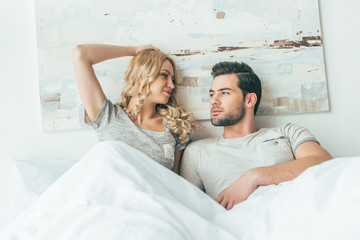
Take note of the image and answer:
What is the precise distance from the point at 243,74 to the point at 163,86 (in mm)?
427

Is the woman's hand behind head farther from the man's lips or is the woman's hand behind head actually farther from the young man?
the man's lips

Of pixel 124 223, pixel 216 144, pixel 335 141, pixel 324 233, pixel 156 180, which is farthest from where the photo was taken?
pixel 335 141

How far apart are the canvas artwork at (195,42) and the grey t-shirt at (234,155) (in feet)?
0.79

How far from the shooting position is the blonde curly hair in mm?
1499

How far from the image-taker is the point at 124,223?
695mm

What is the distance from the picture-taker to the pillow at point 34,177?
122cm

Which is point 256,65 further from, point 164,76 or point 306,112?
point 164,76

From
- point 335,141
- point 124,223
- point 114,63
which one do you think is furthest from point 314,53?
point 124,223

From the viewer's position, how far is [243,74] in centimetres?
151

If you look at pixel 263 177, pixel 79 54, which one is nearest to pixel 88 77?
pixel 79 54

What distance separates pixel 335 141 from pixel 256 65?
0.63 metres

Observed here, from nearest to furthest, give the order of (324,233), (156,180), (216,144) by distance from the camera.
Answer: (324,233) → (156,180) → (216,144)

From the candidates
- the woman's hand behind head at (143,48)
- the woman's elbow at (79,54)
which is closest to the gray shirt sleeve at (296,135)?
the woman's hand behind head at (143,48)

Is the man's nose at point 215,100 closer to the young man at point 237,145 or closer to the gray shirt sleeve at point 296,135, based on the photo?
the young man at point 237,145
